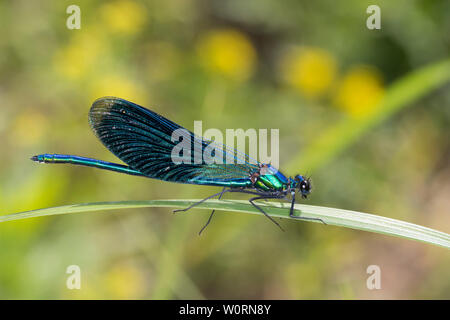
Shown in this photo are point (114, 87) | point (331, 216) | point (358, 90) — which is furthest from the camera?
point (358, 90)

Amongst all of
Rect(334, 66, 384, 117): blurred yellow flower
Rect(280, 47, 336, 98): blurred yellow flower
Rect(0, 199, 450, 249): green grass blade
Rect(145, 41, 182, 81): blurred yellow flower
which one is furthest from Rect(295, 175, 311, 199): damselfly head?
Rect(145, 41, 182, 81): blurred yellow flower

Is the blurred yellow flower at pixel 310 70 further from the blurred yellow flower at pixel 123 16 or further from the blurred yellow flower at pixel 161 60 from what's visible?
the blurred yellow flower at pixel 123 16

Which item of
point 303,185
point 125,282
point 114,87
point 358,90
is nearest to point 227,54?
point 114,87

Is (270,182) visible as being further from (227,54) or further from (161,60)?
(161,60)

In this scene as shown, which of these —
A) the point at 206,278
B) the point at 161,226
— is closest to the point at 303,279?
the point at 206,278

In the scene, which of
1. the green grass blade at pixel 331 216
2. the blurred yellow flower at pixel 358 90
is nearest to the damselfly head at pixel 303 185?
the green grass blade at pixel 331 216

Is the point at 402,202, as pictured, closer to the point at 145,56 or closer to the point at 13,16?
the point at 145,56
